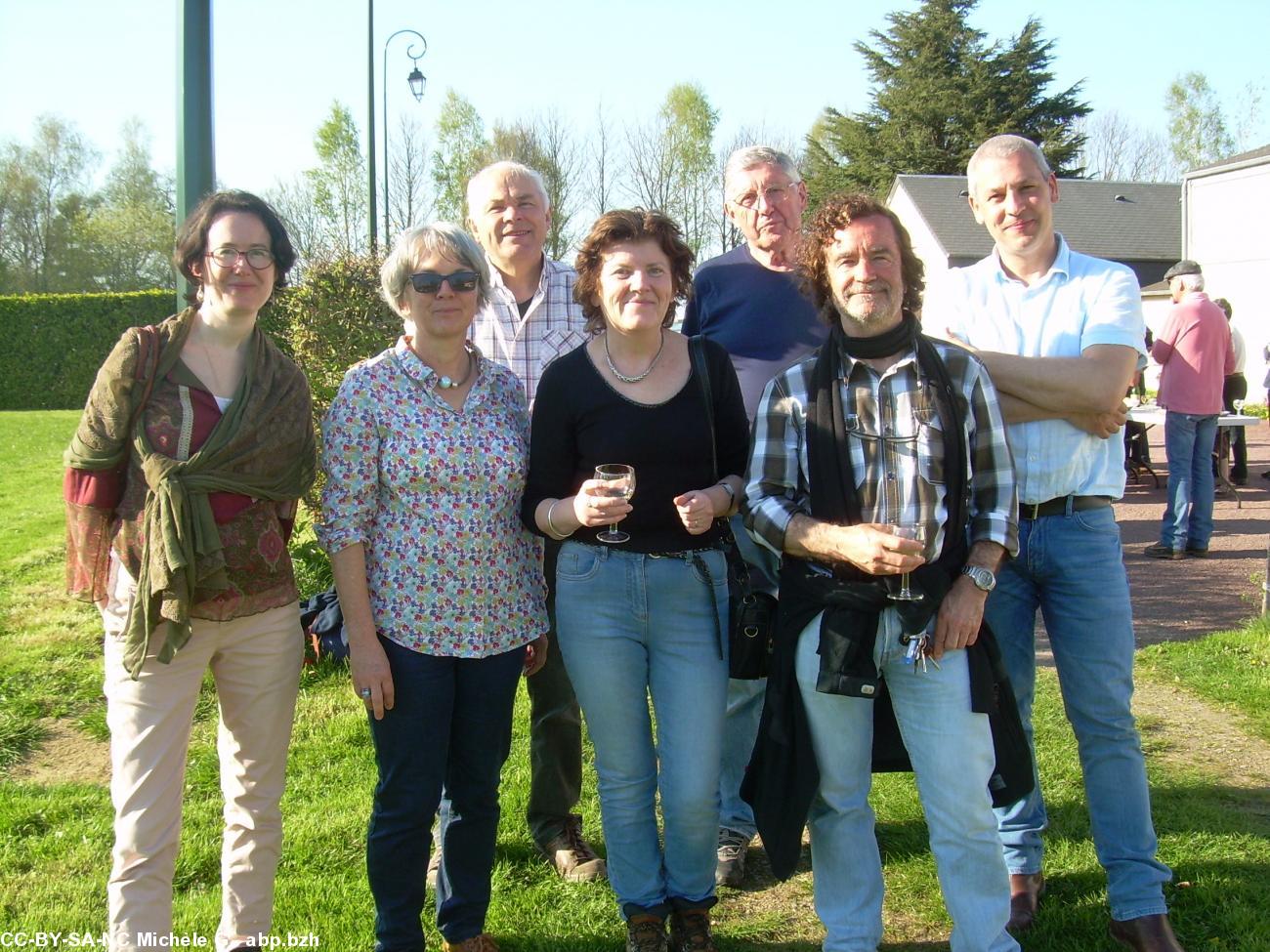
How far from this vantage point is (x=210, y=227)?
3.06 meters

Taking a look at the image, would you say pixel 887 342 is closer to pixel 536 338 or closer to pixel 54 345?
pixel 536 338

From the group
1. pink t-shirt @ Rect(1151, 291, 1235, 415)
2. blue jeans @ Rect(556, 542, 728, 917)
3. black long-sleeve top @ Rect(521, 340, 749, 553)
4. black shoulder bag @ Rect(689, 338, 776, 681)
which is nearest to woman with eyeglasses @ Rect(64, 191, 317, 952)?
black long-sleeve top @ Rect(521, 340, 749, 553)

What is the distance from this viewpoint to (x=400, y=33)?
75.9 feet

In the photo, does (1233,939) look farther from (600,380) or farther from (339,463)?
(339,463)

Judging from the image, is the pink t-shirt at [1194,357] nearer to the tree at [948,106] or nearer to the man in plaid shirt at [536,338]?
the man in plaid shirt at [536,338]

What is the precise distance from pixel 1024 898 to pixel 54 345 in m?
31.8

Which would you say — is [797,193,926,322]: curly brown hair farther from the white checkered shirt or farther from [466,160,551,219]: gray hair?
[466,160,551,219]: gray hair

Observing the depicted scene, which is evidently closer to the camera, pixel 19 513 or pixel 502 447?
pixel 502 447

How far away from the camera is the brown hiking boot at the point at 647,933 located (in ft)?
10.6

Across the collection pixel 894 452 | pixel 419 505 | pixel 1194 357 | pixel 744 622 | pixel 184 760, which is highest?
pixel 1194 357

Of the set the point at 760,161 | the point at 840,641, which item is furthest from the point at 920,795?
the point at 760,161

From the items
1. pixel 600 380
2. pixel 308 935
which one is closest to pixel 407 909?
pixel 308 935

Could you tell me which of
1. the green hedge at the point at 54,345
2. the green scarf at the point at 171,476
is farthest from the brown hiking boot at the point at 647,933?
the green hedge at the point at 54,345

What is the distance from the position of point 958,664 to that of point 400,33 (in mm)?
23582
